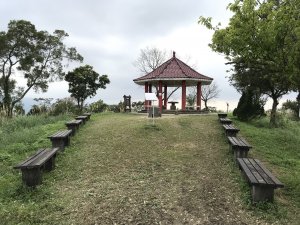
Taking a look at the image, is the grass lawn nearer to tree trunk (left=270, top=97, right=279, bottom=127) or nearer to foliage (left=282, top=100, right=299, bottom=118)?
tree trunk (left=270, top=97, right=279, bottom=127)

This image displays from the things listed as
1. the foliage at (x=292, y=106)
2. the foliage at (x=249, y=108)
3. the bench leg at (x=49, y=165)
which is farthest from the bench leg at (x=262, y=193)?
the foliage at (x=292, y=106)

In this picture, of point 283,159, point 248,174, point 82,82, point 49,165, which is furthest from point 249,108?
point 82,82

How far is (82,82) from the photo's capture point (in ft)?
104

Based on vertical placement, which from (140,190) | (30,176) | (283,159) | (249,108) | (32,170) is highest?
(249,108)

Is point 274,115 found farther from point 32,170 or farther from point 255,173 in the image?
point 32,170

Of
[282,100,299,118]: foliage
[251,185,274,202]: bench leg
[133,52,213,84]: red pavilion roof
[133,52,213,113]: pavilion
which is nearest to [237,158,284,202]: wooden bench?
[251,185,274,202]: bench leg

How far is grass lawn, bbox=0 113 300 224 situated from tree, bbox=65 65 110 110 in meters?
22.1

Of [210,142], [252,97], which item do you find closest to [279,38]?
[210,142]

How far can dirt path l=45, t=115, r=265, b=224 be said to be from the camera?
17.4 feet

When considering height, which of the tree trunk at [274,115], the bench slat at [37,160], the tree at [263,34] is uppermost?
the tree at [263,34]

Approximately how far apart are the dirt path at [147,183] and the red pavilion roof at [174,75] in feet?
36.2

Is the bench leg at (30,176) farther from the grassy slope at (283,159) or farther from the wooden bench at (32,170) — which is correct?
the grassy slope at (283,159)

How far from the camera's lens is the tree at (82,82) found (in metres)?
31.4

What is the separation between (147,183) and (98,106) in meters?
20.3
